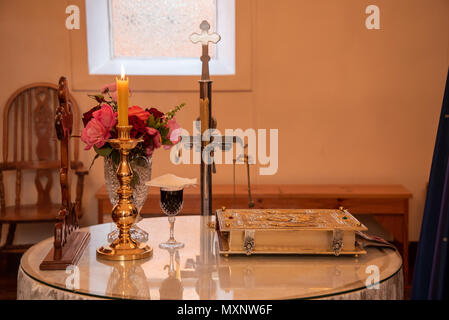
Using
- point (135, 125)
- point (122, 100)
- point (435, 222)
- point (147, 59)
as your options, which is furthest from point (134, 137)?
point (147, 59)

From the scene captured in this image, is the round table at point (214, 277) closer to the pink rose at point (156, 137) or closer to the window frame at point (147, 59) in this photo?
the pink rose at point (156, 137)

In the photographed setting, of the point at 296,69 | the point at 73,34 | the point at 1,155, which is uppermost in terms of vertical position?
the point at 73,34

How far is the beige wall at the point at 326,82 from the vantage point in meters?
3.76

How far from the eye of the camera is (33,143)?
12.5 feet

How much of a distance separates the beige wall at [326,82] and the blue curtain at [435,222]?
2245 millimetres

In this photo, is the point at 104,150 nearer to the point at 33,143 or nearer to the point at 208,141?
the point at 208,141

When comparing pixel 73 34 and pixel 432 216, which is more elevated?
pixel 73 34

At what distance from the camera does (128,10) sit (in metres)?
4.05

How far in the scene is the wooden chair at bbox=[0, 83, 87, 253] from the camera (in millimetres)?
3699

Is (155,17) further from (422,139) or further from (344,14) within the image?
(422,139)
